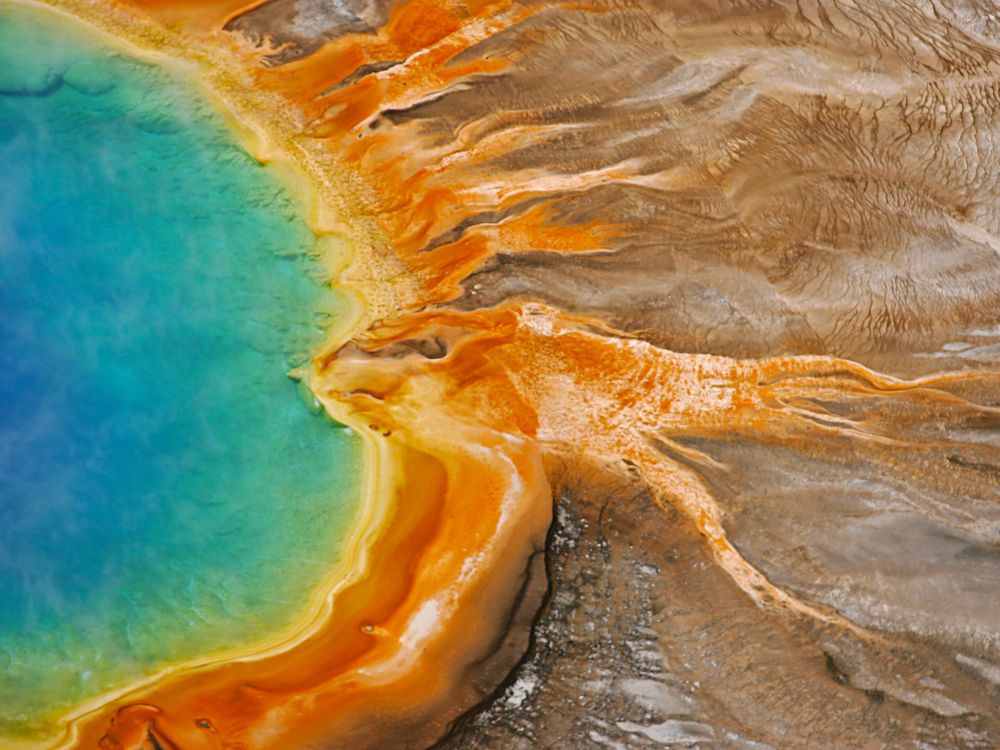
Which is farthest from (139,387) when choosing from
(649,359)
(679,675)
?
(679,675)

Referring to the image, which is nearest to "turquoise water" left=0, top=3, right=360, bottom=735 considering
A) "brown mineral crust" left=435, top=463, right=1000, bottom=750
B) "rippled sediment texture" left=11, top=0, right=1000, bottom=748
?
"rippled sediment texture" left=11, top=0, right=1000, bottom=748

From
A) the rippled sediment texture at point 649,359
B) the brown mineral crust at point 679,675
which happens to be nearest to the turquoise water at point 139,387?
the rippled sediment texture at point 649,359

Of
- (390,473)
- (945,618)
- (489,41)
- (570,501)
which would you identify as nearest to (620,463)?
(570,501)

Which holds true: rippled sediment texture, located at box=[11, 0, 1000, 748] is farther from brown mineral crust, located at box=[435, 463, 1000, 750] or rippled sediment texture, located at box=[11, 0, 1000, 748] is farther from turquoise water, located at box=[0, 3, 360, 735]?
turquoise water, located at box=[0, 3, 360, 735]

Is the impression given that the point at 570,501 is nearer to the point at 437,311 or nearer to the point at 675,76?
the point at 437,311

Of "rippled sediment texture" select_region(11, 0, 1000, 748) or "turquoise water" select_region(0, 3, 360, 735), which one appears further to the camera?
"turquoise water" select_region(0, 3, 360, 735)

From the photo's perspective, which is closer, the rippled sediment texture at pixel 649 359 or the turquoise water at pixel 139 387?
the rippled sediment texture at pixel 649 359

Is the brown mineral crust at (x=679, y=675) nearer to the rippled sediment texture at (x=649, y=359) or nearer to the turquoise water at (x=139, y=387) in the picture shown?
the rippled sediment texture at (x=649, y=359)

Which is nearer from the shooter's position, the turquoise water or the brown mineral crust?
the brown mineral crust
